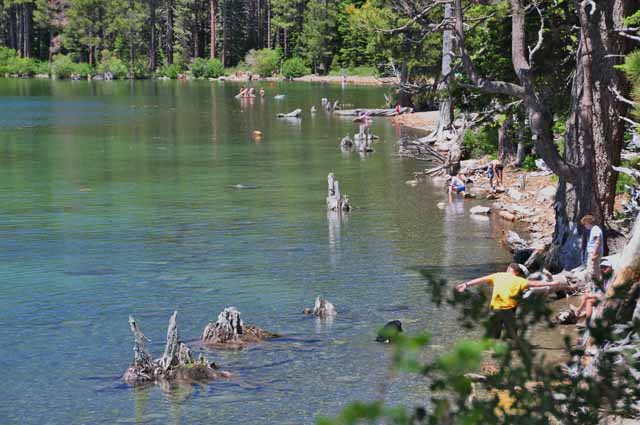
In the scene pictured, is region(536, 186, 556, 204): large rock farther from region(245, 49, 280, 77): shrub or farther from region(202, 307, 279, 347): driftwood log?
region(245, 49, 280, 77): shrub

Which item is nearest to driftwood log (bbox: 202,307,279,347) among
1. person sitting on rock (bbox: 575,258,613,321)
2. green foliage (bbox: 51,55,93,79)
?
person sitting on rock (bbox: 575,258,613,321)

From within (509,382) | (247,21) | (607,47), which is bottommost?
(509,382)

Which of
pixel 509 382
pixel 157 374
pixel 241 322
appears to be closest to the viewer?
pixel 509 382

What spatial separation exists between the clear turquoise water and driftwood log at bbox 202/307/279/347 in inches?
12.3

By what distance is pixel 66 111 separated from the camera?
72625 millimetres

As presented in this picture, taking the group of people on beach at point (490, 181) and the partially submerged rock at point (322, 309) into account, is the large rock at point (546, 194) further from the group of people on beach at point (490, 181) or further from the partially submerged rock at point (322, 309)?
the partially submerged rock at point (322, 309)

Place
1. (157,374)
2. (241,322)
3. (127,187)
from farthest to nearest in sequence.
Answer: (127,187), (241,322), (157,374)

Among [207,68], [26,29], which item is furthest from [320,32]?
[26,29]

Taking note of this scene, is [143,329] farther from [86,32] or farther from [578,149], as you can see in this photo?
[86,32]

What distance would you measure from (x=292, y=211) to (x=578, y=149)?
11692mm

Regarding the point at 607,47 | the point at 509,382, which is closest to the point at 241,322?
the point at 607,47

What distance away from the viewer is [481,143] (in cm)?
3978

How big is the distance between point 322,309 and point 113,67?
115686mm

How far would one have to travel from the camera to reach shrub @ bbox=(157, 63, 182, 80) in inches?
5123
